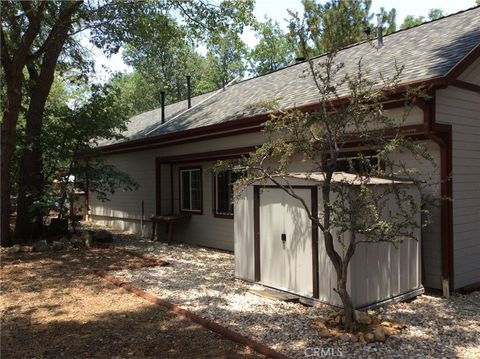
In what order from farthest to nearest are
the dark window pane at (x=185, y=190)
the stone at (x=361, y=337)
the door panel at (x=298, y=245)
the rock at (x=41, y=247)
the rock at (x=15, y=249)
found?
1. the dark window pane at (x=185, y=190)
2. the rock at (x=41, y=247)
3. the rock at (x=15, y=249)
4. the door panel at (x=298, y=245)
5. the stone at (x=361, y=337)

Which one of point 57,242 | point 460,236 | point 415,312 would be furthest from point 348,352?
point 57,242

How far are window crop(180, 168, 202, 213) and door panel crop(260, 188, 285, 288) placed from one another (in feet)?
16.9

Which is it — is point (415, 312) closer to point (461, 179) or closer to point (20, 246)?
point (461, 179)

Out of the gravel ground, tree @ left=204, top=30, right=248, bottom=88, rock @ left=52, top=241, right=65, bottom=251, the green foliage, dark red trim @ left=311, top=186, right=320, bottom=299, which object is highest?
tree @ left=204, top=30, right=248, bottom=88

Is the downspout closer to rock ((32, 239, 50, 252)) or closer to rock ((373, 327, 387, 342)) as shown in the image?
rock ((373, 327, 387, 342))

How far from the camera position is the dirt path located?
4508 mm

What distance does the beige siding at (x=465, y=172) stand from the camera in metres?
6.75

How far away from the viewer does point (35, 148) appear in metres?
12.0

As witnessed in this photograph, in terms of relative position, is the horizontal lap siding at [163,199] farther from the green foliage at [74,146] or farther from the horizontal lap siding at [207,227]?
the green foliage at [74,146]

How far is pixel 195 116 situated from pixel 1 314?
8301 mm

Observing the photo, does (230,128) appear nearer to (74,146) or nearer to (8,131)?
(74,146)

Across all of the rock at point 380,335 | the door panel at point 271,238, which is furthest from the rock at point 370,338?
the door panel at point 271,238

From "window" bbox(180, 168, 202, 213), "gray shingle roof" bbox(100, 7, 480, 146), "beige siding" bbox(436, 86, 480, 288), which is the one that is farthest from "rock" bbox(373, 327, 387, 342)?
"window" bbox(180, 168, 202, 213)
